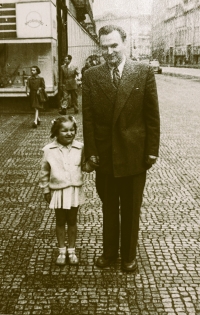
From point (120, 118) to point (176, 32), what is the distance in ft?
313

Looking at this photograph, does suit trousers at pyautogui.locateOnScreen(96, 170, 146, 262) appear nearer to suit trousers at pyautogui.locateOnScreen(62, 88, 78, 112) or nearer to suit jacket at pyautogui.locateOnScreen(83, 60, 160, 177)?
suit jacket at pyautogui.locateOnScreen(83, 60, 160, 177)

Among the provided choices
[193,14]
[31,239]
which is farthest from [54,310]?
[193,14]

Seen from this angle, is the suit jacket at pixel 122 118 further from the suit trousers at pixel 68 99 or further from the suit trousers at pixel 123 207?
the suit trousers at pixel 68 99

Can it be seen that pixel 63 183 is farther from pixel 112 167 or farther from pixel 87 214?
pixel 87 214

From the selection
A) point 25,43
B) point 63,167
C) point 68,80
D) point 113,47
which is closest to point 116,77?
point 113,47

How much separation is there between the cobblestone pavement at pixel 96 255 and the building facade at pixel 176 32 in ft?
259

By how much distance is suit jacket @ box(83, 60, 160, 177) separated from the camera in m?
4.10

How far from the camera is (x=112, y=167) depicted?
4.21 m

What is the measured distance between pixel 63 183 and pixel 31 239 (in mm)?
1095

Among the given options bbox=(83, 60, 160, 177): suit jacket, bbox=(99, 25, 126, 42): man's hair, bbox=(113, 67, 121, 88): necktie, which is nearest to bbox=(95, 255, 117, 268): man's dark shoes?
bbox=(83, 60, 160, 177): suit jacket

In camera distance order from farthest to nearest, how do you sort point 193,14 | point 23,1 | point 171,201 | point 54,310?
point 193,14 → point 23,1 → point 171,201 → point 54,310

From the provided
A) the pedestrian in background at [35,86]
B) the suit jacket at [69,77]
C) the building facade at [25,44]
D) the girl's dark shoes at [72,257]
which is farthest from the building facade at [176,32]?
the girl's dark shoes at [72,257]

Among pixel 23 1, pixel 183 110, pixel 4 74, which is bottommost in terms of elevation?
pixel 183 110

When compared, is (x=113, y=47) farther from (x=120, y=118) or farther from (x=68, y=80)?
(x=68, y=80)
